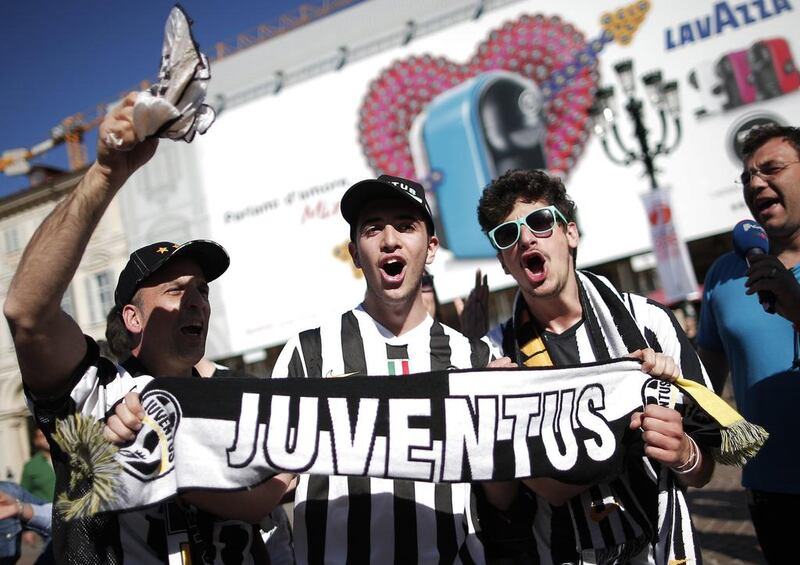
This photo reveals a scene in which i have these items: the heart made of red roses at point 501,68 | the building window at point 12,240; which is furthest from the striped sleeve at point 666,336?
the building window at point 12,240

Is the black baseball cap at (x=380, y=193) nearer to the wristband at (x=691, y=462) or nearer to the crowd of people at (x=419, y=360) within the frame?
the crowd of people at (x=419, y=360)

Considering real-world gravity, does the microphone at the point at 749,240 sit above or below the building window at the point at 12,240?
below

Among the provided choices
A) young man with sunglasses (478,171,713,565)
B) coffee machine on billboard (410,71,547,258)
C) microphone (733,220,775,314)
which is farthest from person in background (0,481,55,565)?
coffee machine on billboard (410,71,547,258)

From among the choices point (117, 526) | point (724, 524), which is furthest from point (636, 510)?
point (724, 524)

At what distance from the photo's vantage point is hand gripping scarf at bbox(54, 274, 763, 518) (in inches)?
73.5

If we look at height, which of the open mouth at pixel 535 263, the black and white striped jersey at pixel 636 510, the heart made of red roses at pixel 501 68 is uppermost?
the heart made of red roses at pixel 501 68

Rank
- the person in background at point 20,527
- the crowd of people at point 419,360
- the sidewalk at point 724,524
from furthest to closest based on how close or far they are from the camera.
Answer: the sidewalk at point 724,524, the person in background at point 20,527, the crowd of people at point 419,360

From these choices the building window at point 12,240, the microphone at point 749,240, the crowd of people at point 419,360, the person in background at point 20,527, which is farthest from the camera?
the building window at point 12,240

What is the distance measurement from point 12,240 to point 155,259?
2916 cm

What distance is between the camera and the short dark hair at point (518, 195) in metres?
2.56

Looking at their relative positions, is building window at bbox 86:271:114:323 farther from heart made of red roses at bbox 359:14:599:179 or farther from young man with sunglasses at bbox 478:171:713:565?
young man with sunglasses at bbox 478:171:713:565

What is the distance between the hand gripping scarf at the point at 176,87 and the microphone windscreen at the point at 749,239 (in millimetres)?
2385

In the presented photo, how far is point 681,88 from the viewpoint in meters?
17.4

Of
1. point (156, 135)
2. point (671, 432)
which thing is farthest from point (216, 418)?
point (671, 432)
